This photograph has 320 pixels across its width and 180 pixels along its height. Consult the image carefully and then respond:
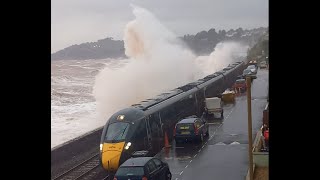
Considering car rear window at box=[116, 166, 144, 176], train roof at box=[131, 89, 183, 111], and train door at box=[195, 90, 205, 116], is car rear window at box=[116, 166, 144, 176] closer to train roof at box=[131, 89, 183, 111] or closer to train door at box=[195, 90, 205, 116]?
train roof at box=[131, 89, 183, 111]

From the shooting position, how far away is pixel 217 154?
68.2ft

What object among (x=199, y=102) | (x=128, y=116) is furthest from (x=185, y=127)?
(x=199, y=102)

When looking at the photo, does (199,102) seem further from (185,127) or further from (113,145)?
(113,145)

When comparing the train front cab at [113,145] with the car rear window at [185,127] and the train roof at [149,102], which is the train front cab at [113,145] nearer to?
the train roof at [149,102]

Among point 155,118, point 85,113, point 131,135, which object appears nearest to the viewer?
point 131,135

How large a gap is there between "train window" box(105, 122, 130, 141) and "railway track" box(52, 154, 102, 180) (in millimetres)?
1780

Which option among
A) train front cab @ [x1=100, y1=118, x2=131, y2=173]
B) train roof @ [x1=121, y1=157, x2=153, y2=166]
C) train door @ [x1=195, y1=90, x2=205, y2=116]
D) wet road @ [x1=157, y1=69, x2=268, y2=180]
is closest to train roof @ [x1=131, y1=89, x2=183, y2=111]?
train front cab @ [x1=100, y1=118, x2=131, y2=173]

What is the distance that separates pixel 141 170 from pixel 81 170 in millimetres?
6483

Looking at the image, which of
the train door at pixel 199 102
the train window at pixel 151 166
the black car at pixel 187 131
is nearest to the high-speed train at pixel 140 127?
the black car at pixel 187 131

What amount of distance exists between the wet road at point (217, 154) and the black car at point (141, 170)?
2.04m
